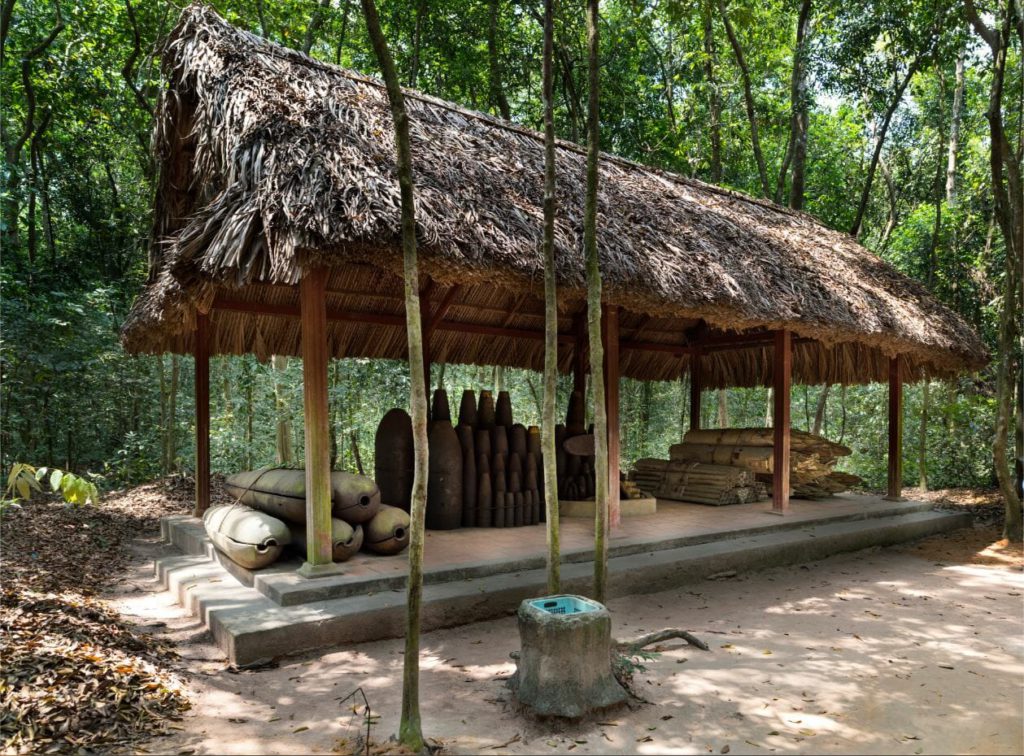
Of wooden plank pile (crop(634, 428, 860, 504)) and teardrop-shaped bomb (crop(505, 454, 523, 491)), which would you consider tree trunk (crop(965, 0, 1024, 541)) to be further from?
teardrop-shaped bomb (crop(505, 454, 523, 491))

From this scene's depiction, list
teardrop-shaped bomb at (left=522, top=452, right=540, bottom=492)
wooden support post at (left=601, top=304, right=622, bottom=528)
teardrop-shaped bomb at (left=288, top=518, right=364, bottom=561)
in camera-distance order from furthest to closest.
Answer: teardrop-shaped bomb at (left=522, top=452, right=540, bottom=492) < wooden support post at (left=601, top=304, right=622, bottom=528) < teardrop-shaped bomb at (left=288, top=518, right=364, bottom=561)

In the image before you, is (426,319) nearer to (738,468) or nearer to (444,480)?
(444,480)

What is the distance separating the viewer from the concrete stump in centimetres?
277

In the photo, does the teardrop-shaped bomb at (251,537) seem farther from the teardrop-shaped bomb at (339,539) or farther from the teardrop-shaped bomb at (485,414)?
the teardrop-shaped bomb at (485,414)

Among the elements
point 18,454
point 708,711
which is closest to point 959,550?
point 708,711

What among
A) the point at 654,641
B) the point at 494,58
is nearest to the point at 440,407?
the point at 654,641

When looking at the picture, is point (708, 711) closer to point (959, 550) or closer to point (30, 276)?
point (959, 550)

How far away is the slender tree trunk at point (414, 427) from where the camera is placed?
8.31 ft

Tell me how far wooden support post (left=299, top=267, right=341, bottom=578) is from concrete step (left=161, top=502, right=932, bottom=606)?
0.19 meters

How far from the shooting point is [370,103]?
504cm

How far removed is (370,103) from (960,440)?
10.5 m

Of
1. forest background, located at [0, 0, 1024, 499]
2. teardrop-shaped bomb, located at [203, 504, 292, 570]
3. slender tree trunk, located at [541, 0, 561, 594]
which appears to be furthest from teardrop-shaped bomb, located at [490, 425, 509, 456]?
forest background, located at [0, 0, 1024, 499]

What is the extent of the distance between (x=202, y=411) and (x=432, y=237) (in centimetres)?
350

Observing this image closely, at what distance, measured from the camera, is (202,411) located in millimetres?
6184
